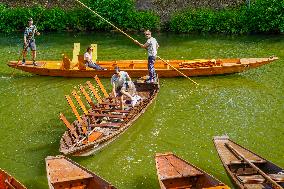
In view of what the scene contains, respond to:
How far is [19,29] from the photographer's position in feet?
116

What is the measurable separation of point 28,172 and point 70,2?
21.8m

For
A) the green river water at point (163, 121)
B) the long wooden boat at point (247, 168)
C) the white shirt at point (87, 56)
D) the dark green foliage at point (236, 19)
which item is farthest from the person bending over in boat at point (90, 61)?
the dark green foliage at point (236, 19)

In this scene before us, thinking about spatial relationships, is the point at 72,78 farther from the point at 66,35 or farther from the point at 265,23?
the point at 265,23

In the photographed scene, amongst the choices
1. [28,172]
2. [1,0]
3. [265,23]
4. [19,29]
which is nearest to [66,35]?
[19,29]

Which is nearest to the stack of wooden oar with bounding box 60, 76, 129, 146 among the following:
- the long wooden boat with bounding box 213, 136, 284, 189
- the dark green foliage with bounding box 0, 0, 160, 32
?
the long wooden boat with bounding box 213, 136, 284, 189

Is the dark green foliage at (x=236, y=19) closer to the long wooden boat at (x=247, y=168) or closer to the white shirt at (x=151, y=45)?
the white shirt at (x=151, y=45)

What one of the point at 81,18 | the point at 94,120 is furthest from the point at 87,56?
the point at 81,18

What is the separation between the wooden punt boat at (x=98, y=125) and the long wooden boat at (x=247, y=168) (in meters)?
3.64

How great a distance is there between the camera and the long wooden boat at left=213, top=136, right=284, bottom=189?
14.7 meters

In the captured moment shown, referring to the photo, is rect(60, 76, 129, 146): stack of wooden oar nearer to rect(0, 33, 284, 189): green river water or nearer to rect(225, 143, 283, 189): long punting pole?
rect(0, 33, 284, 189): green river water

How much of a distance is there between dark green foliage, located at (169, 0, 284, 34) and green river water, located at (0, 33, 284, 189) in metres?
2.30

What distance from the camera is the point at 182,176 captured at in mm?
15219

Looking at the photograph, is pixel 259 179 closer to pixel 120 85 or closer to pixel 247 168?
pixel 247 168

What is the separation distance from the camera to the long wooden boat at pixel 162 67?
24612 millimetres
